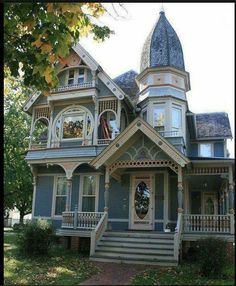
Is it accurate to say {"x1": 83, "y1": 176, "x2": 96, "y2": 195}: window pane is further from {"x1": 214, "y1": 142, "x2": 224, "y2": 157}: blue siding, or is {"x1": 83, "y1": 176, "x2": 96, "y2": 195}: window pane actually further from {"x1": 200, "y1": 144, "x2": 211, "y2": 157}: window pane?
{"x1": 214, "y1": 142, "x2": 224, "y2": 157}: blue siding

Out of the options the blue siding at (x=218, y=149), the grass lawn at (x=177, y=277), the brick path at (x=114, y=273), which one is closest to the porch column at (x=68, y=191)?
the brick path at (x=114, y=273)

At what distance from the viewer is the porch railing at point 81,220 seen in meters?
13.1

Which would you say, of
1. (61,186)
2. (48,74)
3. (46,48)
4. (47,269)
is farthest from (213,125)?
(46,48)

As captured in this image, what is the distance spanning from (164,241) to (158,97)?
20.7 ft

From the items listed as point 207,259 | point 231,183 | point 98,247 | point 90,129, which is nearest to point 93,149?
point 90,129

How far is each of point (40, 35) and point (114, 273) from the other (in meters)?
5.87

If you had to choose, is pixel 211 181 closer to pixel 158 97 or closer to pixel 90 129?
pixel 158 97

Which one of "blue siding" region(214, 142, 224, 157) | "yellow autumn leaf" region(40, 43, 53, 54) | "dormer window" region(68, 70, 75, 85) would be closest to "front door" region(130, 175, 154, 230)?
"blue siding" region(214, 142, 224, 157)

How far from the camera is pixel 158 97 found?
48.9ft

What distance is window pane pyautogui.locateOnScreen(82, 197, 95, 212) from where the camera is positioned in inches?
581

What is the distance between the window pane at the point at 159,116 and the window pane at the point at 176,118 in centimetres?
43

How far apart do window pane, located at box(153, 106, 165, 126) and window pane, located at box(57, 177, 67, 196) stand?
4699 millimetres

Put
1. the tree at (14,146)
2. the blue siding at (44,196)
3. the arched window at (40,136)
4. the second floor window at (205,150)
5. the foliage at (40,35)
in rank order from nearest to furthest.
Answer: the foliage at (40,35), the blue siding at (44,196), the arched window at (40,136), the second floor window at (205,150), the tree at (14,146)

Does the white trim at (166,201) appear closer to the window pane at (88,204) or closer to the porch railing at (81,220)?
the porch railing at (81,220)
